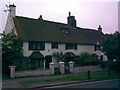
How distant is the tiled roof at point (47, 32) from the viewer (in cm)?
2565

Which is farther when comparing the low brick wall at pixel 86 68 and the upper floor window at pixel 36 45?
the upper floor window at pixel 36 45

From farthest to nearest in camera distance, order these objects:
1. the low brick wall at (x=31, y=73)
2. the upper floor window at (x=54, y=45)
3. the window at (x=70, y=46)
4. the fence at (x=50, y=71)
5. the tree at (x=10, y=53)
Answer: the window at (x=70, y=46)
the upper floor window at (x=54, y=45)
the tree at (x=10, y=53)
the low brick wall at (x=31, y=73)
the fence at (x=50, y=71)

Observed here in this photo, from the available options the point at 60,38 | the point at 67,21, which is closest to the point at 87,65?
the point at 60,38

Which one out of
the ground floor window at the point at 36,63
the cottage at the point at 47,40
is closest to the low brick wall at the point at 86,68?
the cottage at the point at 47,40

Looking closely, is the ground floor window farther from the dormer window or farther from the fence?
the dormer window

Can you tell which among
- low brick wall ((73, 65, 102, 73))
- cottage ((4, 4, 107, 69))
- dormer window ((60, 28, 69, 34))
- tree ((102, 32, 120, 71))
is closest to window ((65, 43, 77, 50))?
cottage ((4, 4, 107, 69))

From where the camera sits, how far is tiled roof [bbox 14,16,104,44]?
25.7 meters

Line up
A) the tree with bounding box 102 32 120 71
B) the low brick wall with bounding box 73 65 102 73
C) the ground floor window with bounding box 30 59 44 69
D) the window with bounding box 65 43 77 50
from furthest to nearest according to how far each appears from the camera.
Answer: the window with bounding box 65 43 77 50
the ground floor window with bounding box 30 59 44 69
the low brick wall with bounding box 73 65 102 73
the tree with bounding box 102 32 120 71

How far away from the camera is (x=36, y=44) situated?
2533 centimetres

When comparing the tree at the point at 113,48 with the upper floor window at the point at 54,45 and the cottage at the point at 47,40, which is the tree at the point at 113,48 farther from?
the upper floor window at the point at 54,45

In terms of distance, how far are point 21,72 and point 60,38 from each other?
12036mm

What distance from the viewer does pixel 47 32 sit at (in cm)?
2862

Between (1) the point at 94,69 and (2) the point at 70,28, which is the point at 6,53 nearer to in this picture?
(1) the point at 94,69

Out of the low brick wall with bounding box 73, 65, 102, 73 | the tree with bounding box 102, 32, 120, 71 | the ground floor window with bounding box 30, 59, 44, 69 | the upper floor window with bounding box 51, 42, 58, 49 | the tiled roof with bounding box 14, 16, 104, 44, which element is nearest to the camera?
the tree with bounding box 102, 32, 120, 71
